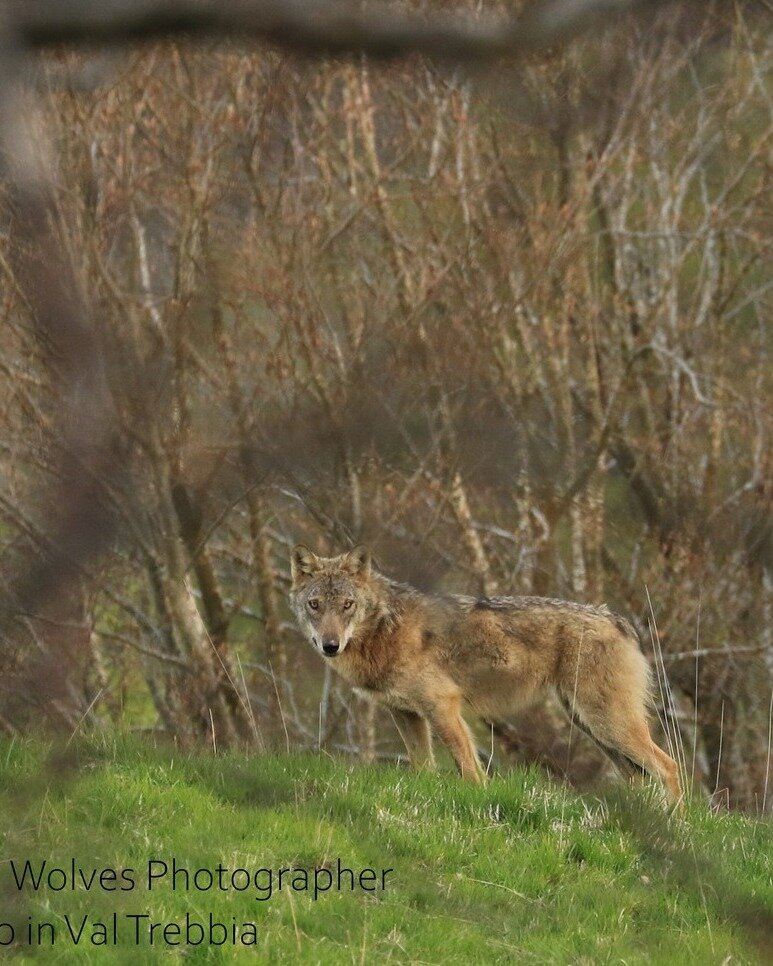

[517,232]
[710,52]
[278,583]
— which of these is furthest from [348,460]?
[278,583]

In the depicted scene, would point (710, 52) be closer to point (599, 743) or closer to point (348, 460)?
point (348, 460)

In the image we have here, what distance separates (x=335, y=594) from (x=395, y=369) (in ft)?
24.2

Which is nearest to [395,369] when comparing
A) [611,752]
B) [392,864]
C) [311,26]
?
[311,26]

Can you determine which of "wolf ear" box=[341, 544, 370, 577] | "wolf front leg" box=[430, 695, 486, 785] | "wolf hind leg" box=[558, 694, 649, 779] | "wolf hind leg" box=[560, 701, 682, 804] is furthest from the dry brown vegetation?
"wolf front leg" box=[430, 695, 486, 785]

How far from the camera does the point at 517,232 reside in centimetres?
848

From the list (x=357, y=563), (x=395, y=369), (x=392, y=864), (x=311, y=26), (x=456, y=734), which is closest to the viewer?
(x=311, y=26)

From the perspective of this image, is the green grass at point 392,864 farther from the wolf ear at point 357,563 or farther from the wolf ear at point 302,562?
the wolf ear at point 302,562

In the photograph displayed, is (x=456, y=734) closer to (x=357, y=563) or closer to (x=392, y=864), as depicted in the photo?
(x=357, y=563)

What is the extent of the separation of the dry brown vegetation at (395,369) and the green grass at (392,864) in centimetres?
86

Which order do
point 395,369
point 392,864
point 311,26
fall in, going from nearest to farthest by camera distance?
point 311,26 → point 395,369 → point 392,864

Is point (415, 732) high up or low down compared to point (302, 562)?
down

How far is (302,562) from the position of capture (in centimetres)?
883

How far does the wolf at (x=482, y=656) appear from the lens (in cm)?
843

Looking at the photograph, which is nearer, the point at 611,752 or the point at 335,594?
the point at 335,594
